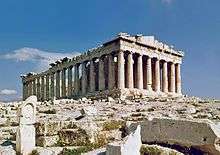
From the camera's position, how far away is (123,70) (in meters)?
68.4

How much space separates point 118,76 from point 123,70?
1.12 metres

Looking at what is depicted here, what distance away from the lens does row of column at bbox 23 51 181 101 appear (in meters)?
69.4

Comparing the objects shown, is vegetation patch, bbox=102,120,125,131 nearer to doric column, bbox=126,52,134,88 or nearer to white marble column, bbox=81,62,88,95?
doric column, bbox=126,52,134,88

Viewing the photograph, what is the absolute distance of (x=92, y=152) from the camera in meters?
18.3

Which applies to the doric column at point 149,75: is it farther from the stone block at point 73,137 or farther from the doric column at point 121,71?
the stone block at point 73,137

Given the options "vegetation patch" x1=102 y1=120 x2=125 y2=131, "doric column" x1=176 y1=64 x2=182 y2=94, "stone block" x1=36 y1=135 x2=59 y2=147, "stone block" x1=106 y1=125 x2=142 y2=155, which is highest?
"doric column" x1=176 y1=64 x2=182 y2=94

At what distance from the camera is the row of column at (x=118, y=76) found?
2734 inches

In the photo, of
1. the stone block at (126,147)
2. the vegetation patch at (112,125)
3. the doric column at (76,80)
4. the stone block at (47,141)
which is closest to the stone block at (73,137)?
the stone block at (47,141)

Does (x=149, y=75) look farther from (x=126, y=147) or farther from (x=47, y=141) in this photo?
(x=126, y=147)

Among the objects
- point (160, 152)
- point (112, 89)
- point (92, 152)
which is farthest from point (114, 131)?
point (112, 89)

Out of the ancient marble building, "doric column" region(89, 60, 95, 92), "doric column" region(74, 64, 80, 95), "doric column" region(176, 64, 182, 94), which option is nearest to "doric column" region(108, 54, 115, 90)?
the ancient marble building

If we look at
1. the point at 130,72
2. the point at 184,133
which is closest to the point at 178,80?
the point at 130,72

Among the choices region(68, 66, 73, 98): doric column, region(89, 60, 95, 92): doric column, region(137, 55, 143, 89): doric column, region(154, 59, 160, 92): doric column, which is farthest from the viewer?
region(68, 66, 73, 98): doric column

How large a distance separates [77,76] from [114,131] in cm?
6046
